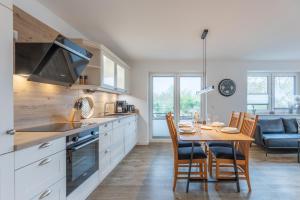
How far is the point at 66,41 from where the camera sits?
7.55 feet

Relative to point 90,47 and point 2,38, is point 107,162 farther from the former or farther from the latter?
point 2,38

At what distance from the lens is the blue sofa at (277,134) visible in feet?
15.7

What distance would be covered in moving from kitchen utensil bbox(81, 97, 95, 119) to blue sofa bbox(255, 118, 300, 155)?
12.8 feet

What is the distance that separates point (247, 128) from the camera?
323 cm

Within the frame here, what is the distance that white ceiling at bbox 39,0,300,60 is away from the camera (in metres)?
2.61

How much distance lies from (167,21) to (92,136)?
1.93 metres

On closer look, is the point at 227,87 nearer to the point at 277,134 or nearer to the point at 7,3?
the point at 277,134

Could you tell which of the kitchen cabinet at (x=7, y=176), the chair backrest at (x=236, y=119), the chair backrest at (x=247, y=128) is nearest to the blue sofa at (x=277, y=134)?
the chair backrest at (x=236, y=119)

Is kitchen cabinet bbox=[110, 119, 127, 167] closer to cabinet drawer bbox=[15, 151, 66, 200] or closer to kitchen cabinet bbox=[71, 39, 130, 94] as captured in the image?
kitchen cabinet bbox=[71, 39, 130, 94]

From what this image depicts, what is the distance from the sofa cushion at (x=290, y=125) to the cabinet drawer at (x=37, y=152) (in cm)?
546

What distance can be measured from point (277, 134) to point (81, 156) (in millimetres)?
4769

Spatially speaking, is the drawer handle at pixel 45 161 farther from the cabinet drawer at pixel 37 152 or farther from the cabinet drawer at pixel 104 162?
the cabinet drawer at pixel 104 162

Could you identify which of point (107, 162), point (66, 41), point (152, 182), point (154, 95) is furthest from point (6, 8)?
point (154, 95)

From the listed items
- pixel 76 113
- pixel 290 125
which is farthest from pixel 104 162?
pixel 290 125
